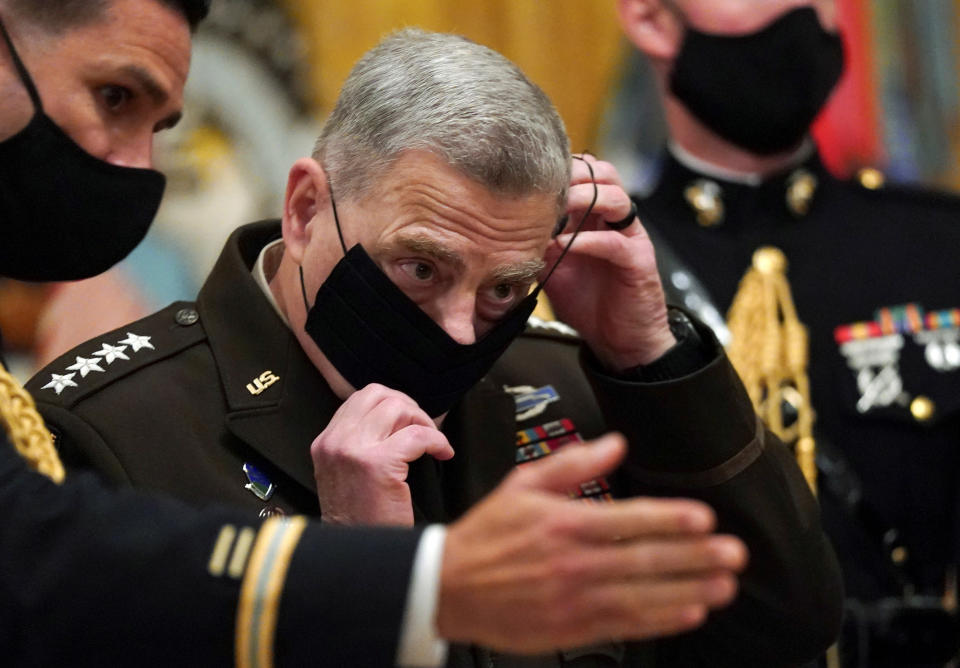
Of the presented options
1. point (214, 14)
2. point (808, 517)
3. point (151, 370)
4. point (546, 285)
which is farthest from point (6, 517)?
point (214, 14)

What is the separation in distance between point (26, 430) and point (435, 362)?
671 mm

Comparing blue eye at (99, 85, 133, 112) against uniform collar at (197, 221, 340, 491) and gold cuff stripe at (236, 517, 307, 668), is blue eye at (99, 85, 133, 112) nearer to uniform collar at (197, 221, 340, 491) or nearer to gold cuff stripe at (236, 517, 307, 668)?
uniform collar at (197, 221, 340, 491)

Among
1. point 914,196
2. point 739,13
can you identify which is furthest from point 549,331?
point 914,196

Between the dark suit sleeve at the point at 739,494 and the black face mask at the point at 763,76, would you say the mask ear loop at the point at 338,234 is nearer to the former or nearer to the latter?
the dark suit sleeve at the point at 739,494

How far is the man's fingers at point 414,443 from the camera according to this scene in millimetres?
2189

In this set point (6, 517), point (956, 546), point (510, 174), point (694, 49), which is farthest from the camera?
point (694, 49)

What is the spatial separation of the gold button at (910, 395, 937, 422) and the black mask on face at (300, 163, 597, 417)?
5.44ft

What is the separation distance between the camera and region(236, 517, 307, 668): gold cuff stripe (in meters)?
1.67

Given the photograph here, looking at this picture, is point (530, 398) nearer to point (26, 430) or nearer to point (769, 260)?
point (26, 430)

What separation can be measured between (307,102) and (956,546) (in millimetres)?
2558

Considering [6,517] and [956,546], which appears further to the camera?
[956,546]

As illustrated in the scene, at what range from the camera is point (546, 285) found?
2.82 metres

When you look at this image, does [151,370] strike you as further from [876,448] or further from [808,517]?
[876,448]

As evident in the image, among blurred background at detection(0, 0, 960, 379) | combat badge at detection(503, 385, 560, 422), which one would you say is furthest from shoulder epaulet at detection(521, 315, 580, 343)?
blurred background at detection(0, 0, 960, 379)
